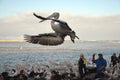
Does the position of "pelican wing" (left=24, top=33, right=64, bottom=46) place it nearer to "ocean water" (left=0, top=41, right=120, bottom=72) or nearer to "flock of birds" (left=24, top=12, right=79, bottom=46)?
"flock of birds" (left=24, top=12, right=79, bottom=46)

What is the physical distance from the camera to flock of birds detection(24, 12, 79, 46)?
602cm

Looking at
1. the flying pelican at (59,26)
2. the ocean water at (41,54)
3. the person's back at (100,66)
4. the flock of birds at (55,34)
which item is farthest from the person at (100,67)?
the ocean water at (41,54)

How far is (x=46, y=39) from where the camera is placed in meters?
6.38

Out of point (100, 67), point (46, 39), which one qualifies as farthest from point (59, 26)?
point (100, 67)

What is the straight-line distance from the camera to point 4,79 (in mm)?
7855

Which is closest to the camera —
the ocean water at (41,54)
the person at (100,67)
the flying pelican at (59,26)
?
the flying pelican at (59,26)

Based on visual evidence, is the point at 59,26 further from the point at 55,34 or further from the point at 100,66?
the point at 100,66

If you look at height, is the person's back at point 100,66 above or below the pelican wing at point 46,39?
below

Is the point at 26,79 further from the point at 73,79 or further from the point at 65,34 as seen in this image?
the point at 65,34

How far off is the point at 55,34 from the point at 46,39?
0.85 feet

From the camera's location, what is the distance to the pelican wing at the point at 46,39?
248 inches

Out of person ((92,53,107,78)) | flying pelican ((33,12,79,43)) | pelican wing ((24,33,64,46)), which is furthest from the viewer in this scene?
person ((92,53,107,78))

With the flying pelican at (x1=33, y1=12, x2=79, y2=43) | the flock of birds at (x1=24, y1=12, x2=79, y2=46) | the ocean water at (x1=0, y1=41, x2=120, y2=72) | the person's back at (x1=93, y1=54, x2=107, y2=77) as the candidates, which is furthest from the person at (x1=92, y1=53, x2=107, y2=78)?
the ocean water at (x1=0, y1=41, x2=120, y2=72)

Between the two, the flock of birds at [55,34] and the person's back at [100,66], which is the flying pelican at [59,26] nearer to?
the flock of birds at [55,34]
